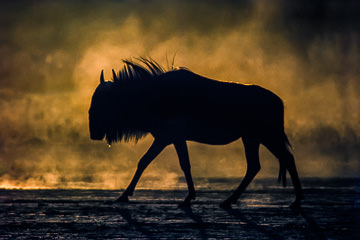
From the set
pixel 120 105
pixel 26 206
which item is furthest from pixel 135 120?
pixel 26 206

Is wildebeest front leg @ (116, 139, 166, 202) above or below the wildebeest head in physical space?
below

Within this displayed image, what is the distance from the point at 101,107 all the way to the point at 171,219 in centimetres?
445

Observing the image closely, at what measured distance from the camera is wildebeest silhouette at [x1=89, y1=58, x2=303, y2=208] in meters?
10.4

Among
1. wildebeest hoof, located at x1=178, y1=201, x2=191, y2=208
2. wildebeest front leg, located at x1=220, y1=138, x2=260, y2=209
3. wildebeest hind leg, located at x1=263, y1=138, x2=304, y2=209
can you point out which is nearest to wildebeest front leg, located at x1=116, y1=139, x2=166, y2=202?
wildebeest hoof, located at x1=178, y1=201, x2=191, y2=208

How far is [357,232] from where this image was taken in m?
6.03

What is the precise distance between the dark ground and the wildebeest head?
171cm

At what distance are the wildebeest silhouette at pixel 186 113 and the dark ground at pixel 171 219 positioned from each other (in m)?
1.07

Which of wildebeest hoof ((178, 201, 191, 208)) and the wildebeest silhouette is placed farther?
the wildebeest silhouette

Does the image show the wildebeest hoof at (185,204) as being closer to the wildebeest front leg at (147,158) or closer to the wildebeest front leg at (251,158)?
the wildebeest front leg at (147,158)

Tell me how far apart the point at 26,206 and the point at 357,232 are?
5.50 metres

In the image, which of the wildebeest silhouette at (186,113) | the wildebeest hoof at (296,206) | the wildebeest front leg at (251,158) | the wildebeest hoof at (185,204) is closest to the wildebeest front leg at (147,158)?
the wildebeest silhouette at (186,113)

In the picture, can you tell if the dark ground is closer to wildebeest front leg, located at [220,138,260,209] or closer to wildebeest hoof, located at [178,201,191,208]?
wildebeest hoof, located at [178,201,191,208]

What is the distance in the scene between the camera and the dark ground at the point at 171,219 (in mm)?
5801

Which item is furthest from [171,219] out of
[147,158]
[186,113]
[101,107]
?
[101,107]
